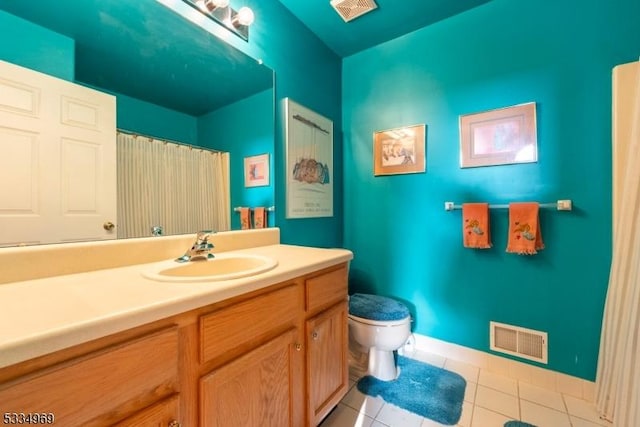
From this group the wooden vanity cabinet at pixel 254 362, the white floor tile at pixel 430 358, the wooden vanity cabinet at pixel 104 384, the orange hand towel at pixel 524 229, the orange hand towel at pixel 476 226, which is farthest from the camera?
the white floor tile at pixel 430 358

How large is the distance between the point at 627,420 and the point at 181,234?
6.74ft

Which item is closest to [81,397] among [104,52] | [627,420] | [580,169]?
[104,52]

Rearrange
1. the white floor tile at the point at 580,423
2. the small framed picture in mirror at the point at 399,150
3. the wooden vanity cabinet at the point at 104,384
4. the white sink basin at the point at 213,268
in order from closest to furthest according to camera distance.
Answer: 1. the wooden vanity cabinet at the point at 104,384
2. the white sink basin at the point at 213,268
3. the white floor tile at the point at 580,423
4. the small framed picture in mirror at the point at 399,150

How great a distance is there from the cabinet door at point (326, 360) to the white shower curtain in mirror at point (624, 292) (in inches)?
45.2

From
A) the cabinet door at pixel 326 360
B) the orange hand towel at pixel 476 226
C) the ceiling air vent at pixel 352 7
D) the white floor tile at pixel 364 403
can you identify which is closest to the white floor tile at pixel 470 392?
the white floor tile at pixel 364 403

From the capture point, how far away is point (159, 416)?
57 cm

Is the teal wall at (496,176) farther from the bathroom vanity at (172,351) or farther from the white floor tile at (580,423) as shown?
the bathroom vanity at (172,351)

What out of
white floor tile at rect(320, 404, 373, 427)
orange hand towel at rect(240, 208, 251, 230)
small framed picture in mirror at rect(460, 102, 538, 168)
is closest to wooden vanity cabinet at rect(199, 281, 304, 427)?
white floor tile at rect(320, 404, 373, 427)

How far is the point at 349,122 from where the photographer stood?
2.20m

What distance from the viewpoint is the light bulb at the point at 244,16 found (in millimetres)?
1347

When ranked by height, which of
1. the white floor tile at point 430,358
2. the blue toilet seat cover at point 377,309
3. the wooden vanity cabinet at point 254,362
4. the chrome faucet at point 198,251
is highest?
the chrome faucet at point 198,251

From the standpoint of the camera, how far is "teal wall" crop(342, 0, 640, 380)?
4.44 feet

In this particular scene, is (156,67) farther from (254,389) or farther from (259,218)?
(254,389)

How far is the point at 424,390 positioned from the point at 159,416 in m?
1.41
